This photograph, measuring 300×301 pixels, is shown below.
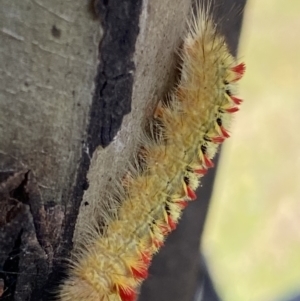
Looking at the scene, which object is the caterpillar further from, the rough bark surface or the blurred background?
the blurred background

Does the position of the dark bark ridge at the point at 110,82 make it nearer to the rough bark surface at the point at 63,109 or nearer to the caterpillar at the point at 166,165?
the rough bark surface at the point at 63,109

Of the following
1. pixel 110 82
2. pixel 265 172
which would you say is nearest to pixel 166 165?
pixel 110 82

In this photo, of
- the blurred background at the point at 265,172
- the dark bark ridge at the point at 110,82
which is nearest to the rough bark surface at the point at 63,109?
the dark bark ridge at the point at 110,82

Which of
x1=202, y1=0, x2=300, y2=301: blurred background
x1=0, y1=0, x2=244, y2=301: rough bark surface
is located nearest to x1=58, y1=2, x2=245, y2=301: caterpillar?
x1=0, y1=0, x2=244, y2=301: rough bark surface

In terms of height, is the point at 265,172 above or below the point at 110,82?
below

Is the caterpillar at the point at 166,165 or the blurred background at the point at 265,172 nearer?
the caterpillar at the point at 166,165

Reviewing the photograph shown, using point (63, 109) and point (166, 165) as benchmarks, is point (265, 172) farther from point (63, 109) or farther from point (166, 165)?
point (63, 109)
